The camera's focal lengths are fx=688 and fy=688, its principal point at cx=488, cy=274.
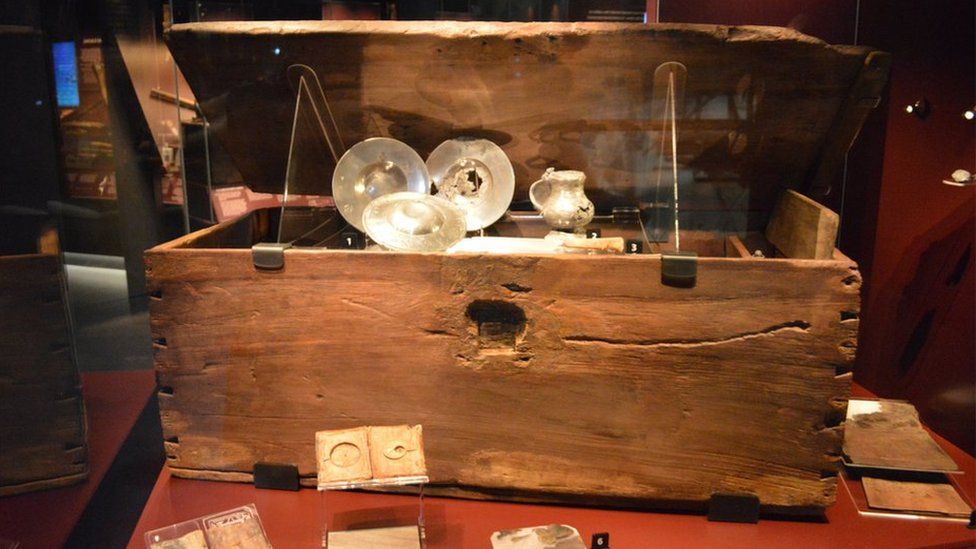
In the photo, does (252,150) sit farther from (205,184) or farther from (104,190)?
(104,190)

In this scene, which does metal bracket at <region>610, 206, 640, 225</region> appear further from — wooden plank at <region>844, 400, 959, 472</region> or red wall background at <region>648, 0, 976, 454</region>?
wooden plank at <region>844, 400, 959, 472</region>

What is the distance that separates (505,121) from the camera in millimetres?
1990

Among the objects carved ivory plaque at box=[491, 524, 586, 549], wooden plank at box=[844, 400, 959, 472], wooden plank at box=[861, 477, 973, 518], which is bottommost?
carved ivory plaque at box=[491, 524, 586, 549]

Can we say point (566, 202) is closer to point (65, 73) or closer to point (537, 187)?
point (537, 187)

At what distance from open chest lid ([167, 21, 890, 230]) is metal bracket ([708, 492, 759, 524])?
940 millimetres

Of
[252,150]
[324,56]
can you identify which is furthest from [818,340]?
[252,150]

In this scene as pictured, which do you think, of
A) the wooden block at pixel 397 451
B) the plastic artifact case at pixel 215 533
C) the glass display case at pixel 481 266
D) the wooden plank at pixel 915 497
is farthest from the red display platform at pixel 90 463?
the wooden plank at pixel 915 497

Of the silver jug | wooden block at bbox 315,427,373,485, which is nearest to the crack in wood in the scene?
wooden block at bbox 315,427,373,485

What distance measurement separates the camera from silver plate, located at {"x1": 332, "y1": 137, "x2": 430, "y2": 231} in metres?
2.00

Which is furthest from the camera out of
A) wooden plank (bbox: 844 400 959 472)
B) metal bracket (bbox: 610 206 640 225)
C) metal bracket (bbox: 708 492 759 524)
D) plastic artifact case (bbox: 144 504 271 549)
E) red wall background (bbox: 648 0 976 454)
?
metal bracket (bbox: 610 206 640 225)

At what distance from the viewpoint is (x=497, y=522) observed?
154 cm

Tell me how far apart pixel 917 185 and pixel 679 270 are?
1.17 meters

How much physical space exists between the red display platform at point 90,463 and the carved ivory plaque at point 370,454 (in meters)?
0.70

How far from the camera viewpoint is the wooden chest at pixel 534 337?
145cm
